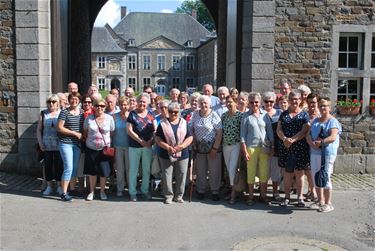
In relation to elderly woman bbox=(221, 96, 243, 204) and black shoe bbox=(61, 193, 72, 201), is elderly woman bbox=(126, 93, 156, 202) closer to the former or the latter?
black shoe bbox=(61, 193, 72, 201)

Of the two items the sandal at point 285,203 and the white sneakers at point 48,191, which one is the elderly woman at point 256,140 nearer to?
the sandal at point 285,203

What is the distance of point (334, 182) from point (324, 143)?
98.6 inches

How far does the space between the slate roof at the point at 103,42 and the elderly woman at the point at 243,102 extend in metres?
62.8

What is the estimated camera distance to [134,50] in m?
75.9

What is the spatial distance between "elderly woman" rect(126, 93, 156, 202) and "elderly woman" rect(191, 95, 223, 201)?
748 millimetres

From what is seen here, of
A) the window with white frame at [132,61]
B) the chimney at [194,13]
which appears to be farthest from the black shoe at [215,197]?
the chimney at [194,13]

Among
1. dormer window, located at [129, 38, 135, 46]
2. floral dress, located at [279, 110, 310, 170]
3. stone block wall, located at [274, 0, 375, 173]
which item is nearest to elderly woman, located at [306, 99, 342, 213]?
floral dress, located at [279, 110, 310, 170]

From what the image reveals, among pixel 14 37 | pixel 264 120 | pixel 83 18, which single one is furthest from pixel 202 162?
pixel 83 18

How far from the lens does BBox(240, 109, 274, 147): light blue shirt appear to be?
6.91 meters

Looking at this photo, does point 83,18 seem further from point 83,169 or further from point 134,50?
point 134,50

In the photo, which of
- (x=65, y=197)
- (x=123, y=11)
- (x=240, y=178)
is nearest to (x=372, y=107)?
(x=240, y=178)

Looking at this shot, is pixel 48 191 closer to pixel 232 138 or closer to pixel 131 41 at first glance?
pixel 232 138

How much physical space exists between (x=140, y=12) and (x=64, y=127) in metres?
75.1

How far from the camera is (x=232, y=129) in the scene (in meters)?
7.11
